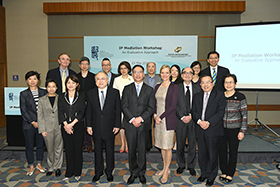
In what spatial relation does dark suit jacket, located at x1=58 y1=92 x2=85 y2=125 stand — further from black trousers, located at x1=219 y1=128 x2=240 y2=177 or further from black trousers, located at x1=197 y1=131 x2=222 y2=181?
black trousers, located at x1=219 y1=128 x2=240 y2=177

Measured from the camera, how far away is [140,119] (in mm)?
2332

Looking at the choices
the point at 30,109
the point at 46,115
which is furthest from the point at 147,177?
the point at 30,109

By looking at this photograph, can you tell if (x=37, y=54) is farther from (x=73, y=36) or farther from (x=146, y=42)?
(x=146, y=42)

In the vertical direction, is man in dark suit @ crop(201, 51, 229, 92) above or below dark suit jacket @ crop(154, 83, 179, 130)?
above

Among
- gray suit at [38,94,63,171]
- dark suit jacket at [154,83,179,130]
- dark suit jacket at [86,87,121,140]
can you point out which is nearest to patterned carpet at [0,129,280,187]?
gray suit at [38,94,63,171]

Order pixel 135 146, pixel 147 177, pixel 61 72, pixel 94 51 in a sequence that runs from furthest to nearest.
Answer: pixel 94 51 → pixel 61 72 → pixel 147 177 → pixel 135 146

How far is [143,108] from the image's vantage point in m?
2.39

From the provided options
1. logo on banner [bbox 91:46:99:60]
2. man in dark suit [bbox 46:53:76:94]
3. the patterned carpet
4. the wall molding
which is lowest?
the patterned carpet

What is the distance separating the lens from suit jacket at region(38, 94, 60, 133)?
2586mm

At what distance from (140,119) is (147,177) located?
958 millimetres

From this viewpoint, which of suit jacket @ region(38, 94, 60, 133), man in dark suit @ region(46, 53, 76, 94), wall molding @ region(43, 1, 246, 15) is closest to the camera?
suit jacket @ region(38, 94, 60, 133)

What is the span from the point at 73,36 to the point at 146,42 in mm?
2216

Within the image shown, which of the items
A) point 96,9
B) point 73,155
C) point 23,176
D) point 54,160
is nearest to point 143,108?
point 73,155

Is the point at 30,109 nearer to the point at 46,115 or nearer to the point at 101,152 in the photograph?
the point at 46,115
